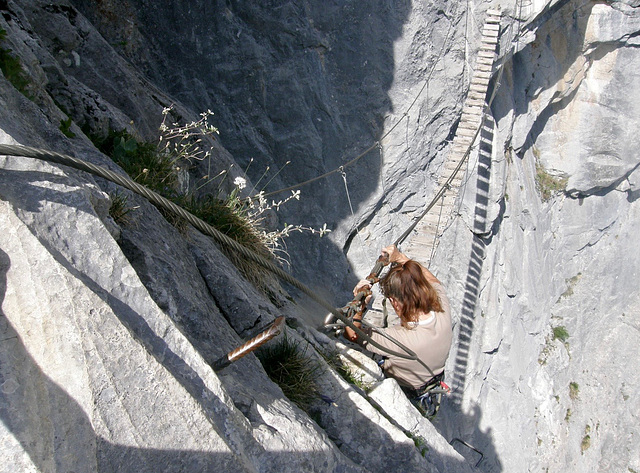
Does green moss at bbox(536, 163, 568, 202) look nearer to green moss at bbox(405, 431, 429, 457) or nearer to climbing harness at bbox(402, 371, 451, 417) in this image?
climbing harness at bbox(402, 371, 451, 417)

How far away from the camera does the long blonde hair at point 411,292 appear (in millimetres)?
3051

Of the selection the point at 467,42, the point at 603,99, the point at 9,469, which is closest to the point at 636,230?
the point at 603,99

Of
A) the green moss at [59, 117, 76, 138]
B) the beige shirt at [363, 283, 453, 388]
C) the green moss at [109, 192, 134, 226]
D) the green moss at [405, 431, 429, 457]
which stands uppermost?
the green moss at [59, 117, 76, 138]

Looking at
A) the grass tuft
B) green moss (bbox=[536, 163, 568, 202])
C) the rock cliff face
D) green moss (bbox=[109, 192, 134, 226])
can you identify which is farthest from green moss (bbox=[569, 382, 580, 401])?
A: green moss (bbox=[109, 192, 134, 226])

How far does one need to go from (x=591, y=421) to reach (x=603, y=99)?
7000 mm

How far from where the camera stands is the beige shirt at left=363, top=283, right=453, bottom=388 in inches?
122

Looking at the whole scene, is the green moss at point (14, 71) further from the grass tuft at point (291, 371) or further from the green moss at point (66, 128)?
the grass tuft at point (291, 371)

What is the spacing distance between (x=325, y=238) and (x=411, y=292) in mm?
4997

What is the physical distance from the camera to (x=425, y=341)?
3.09 meters

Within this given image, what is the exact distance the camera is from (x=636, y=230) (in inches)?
483

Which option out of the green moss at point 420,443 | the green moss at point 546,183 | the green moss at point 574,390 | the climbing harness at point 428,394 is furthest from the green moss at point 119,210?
the green moss at point 574,390

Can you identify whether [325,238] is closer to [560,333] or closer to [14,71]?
[14,71]

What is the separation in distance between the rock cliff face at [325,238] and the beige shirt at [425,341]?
0.74ft

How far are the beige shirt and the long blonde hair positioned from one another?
0.20 ft
